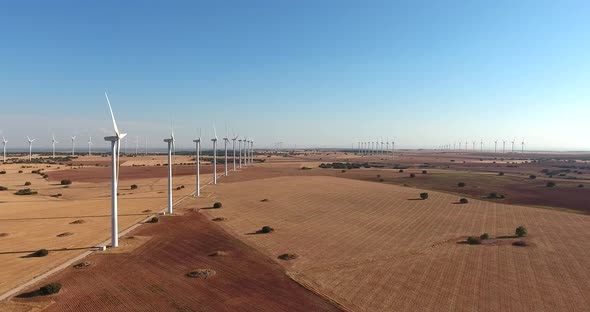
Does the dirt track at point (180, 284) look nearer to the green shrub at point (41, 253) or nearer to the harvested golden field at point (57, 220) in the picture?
the harvested golden field at point (57, 220)

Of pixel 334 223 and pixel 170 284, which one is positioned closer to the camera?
pixel 170 284

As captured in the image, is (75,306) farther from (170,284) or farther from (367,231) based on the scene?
(367,231)

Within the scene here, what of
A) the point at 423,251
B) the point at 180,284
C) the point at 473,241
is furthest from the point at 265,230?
the point at 473,241

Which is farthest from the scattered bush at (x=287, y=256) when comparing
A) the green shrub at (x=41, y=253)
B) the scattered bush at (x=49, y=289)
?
the green shrub at (x=41, y=253)

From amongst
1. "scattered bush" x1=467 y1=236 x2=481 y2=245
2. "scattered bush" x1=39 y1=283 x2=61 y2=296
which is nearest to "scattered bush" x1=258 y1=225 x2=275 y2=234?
"scattered bush" x1=467 y1=236 x2=481 y2=245

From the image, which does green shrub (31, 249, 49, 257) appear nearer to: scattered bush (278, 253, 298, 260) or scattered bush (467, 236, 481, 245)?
scattered bush (278, 253, 298, 260)

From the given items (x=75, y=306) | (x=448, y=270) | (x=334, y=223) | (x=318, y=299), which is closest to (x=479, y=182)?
(x=334, y=223)
